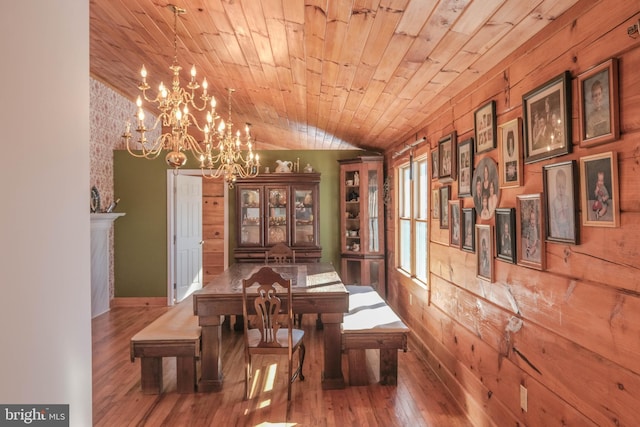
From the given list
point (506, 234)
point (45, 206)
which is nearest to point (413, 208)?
point (506, 234)

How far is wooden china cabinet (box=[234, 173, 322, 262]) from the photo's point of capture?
6340mm

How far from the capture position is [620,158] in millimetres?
1513

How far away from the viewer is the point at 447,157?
339 cm

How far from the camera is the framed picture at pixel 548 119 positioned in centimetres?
179

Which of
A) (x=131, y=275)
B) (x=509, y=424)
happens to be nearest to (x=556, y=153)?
(x=509, y=424)

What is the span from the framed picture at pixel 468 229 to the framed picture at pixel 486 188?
0.10 meters

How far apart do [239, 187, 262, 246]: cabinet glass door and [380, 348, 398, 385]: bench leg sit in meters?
3.32

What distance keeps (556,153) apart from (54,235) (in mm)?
1904

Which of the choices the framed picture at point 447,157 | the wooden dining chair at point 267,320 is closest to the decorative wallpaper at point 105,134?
the wooden dining chair at point 267,320

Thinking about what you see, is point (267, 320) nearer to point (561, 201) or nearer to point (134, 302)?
point (561, 201)

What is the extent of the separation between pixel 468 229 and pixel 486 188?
419 mm

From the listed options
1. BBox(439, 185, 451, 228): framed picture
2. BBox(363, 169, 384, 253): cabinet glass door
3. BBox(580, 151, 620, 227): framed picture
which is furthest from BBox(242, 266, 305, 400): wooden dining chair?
BBox(363, 169, 384, 253): cabinet glass door

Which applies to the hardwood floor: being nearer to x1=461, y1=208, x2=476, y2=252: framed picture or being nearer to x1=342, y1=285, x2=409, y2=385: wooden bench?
x1=342, y1=285, x2=409, y2=385: wooden bench

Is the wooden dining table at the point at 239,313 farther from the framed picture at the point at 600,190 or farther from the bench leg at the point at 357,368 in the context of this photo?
the framed picture at the point at 600,190
